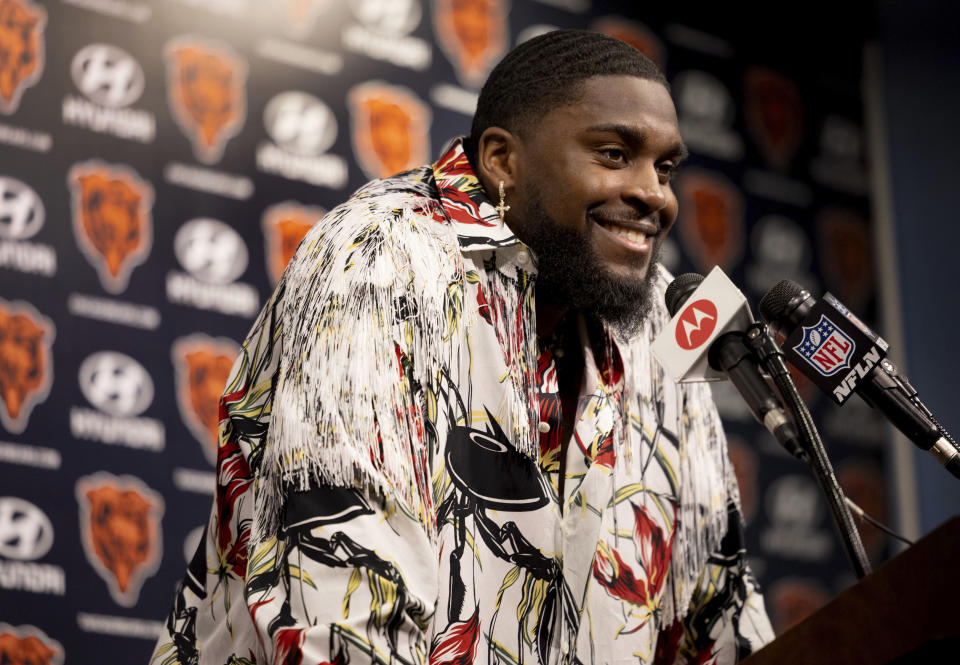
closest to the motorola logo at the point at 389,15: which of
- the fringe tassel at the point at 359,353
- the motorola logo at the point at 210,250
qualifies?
the motorola logo at the point at 210,250

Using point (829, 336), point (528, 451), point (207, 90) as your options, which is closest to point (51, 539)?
point (207, 90)

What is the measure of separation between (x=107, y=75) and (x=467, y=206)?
150cm

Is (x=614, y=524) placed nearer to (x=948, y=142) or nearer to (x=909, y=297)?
(x=909, y=297)

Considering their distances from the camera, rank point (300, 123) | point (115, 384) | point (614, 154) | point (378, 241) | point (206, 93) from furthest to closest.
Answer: point (300, 123), point (206, 93), point (115, 384), point (614, 154), point (378, 241)

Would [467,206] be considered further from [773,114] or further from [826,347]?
[773,114]

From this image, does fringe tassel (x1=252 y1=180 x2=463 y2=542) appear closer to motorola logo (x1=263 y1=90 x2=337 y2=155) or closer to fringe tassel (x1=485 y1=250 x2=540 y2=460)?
fringe tassel (x1=485 y1=250 x2=540 y2=460)

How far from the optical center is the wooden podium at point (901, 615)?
1.10 m

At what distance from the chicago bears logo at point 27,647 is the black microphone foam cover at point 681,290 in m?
1.68

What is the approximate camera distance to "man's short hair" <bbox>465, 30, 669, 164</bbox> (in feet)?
6.55

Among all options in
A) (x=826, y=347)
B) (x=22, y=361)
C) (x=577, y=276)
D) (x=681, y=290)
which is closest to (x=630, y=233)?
(x=577, y=276)

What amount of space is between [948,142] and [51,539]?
334 centimetres

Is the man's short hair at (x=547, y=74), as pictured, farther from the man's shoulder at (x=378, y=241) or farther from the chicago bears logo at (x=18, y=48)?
the chicago bears logo at (x=18, y=48)

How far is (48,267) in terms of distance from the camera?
2.85 m

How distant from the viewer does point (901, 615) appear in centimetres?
113
